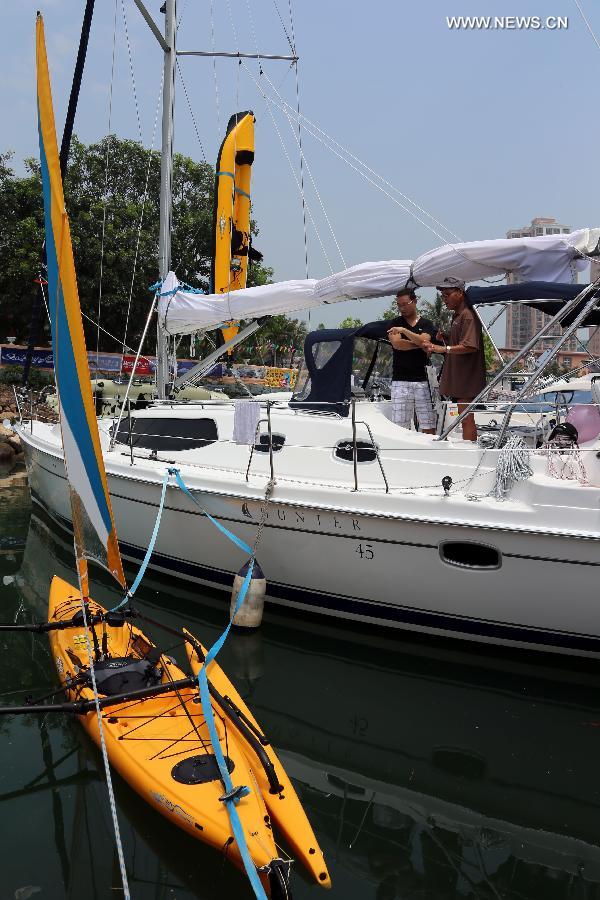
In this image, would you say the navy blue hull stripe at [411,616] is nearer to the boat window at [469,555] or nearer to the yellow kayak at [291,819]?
the boat window at [469,555]

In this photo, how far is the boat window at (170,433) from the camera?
7480 mm

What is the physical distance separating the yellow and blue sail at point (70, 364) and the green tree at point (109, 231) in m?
22.4

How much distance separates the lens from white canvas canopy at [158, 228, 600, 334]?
5789mm

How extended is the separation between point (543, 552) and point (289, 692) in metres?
2.22

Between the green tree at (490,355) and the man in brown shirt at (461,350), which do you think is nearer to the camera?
the man in brown shirt at (461,350)

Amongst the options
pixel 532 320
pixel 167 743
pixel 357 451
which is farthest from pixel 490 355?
Result: pixel 167 743

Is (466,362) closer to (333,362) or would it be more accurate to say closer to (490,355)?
(333,362)

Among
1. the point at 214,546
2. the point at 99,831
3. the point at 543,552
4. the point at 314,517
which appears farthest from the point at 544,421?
the point at 99,831

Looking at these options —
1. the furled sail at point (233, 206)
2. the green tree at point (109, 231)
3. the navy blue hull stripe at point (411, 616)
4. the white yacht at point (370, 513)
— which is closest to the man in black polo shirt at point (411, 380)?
the white yacht at point (370, 513)

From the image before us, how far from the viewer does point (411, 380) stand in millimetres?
6770

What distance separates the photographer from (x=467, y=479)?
230 inches

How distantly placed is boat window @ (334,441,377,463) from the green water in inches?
Result: 62.2

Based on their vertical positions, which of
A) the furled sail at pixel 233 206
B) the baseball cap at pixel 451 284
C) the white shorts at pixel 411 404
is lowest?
the white shorts at pixel 411 404

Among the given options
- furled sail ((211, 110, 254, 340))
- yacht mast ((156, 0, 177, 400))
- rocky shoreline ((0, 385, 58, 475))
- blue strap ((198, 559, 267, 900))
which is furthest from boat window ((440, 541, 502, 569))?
rocky shoreline ((0, 385, 58, 475))
